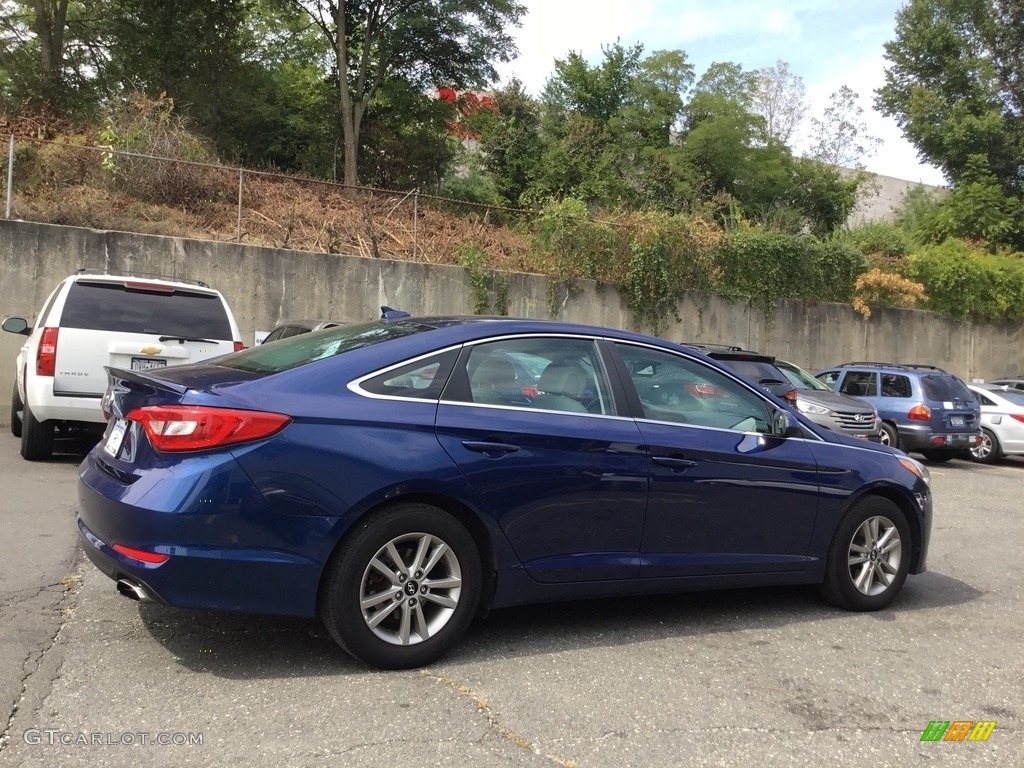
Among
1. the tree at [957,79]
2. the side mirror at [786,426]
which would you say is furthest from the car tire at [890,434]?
the tree at [957,79]

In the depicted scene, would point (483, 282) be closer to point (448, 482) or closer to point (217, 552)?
point (448, 482)

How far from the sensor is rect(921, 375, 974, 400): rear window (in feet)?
43.2

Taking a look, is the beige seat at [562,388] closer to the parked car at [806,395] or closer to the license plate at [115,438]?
the license plate at [115,438]

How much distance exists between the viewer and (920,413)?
1296 cm

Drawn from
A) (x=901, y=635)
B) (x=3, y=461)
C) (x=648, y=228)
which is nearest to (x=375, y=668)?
(x=901, y=635)

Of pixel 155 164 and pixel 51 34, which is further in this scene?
pixel 51 34

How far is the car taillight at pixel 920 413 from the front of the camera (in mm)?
12922

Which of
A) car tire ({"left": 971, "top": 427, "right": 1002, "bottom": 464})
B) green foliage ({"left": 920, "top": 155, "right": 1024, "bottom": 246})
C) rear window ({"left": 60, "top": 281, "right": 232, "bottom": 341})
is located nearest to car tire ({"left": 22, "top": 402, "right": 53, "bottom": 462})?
rear window ({"left": 60, "top": 281, "right": 232, "bottom": 341})

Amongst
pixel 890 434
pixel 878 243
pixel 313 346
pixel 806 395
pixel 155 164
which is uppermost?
pixel 878 243

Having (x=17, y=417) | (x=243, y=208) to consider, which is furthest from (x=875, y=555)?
(x=243, y=208)

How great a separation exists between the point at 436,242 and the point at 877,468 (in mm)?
12004

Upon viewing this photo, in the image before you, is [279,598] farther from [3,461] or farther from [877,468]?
[3,461]

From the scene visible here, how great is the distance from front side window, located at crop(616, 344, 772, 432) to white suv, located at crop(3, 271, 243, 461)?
4.95 meters

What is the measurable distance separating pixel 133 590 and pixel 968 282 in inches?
909
